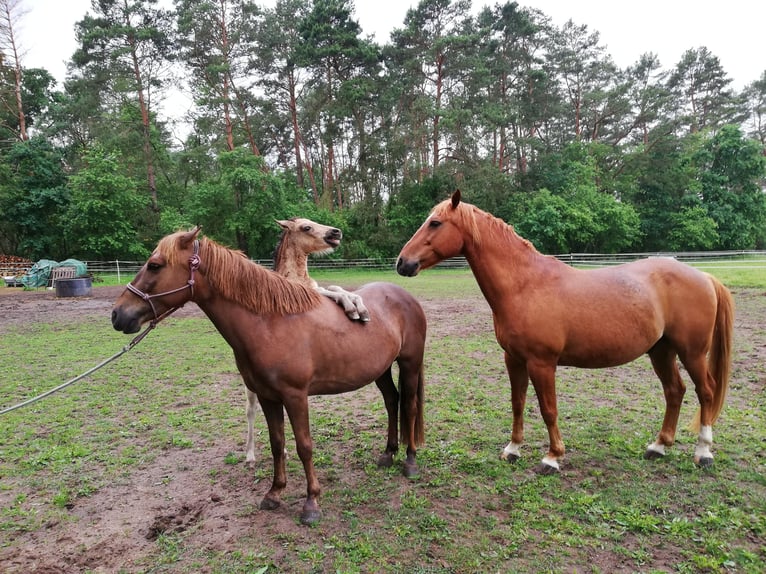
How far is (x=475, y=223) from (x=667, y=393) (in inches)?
92.8

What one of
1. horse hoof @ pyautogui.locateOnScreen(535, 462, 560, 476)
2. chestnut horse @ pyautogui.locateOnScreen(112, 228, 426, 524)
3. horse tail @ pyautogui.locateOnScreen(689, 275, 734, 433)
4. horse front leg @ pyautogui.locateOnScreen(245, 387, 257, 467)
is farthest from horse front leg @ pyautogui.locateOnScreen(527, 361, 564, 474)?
horse front leg @ pyautogui.locateOnScreen(245, 387, 257, 467)

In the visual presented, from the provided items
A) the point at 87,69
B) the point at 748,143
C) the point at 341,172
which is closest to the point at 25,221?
the point at 87,69

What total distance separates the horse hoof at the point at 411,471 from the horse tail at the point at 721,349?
2.48 meters

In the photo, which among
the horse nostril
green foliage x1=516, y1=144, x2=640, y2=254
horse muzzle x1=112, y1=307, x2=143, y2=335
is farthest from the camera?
green foliage x1=516, y1=144, x2=640, y2=254

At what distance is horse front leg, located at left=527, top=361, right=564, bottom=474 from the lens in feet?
10.6

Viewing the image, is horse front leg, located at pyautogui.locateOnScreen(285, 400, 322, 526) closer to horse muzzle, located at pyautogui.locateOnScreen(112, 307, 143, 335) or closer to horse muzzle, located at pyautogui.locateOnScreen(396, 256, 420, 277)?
horse muzzle, located at pyautogui.locateOnScreen(112, 307, 143, 335)

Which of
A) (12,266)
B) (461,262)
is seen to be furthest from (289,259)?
(12,266)

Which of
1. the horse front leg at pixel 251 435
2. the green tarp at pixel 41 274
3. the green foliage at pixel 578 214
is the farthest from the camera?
the green foliage at pixel 578 214

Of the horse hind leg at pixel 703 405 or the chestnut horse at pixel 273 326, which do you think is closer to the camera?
the chestnut horse at pixel 273 326

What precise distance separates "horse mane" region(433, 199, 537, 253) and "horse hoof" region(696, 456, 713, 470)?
2.23 m

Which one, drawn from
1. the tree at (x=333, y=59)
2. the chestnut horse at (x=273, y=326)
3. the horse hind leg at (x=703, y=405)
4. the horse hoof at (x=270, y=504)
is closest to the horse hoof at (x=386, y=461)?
the chestnut horse at (x=273, y=326)

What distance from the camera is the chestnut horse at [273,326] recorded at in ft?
7.97

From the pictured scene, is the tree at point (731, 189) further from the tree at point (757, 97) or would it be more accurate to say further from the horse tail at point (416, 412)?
the horse tail at point (416, 412)

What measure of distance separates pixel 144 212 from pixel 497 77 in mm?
25503
